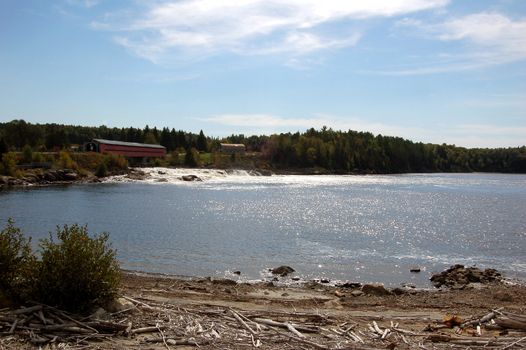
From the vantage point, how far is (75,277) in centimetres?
1429

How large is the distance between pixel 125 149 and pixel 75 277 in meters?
142

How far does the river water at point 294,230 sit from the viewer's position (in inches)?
1325

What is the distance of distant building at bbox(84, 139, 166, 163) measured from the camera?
143000 millimetres

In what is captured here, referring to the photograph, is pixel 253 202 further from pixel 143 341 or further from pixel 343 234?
Answer: pixel 143 341

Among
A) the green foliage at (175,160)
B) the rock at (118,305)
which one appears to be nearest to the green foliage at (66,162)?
the green foliage at (175,160)

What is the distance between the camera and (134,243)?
135 feet

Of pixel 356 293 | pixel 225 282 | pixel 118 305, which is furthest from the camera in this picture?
pixel 225 282

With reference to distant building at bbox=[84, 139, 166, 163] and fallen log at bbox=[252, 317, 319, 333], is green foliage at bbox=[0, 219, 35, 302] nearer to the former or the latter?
fallen log at bbox=[252, 317, 319, 333]

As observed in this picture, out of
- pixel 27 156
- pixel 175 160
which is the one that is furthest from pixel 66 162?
pixel 175 160

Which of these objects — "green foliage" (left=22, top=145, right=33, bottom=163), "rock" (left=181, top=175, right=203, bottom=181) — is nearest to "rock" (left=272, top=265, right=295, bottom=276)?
"rock" (left=181, top=175, right=203, bottom=181)

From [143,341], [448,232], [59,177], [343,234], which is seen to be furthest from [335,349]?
[59,177]

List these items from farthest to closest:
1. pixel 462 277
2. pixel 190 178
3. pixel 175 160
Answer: pixel 175 160, pixel 190 178, pixel 462 277

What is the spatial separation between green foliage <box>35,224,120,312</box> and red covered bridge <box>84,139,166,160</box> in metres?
132

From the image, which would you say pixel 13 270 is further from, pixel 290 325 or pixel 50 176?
pixel 50 176
